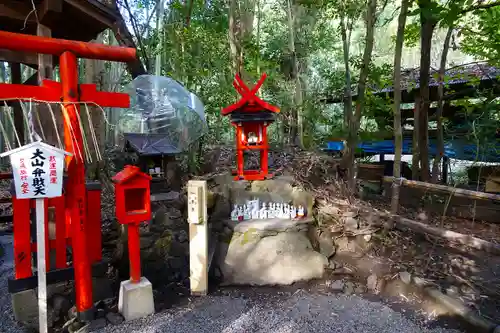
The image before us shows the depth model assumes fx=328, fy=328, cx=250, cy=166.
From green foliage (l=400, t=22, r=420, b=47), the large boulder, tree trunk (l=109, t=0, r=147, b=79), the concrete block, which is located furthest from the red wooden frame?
green foliage (l=400, t=22, r=420, b=47)

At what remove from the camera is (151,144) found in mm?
7824

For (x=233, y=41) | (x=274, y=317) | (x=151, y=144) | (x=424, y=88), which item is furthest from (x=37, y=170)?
(x=424, y=88)

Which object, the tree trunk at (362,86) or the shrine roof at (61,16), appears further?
the tree trunk at (362,86)

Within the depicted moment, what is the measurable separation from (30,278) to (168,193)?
436 cm

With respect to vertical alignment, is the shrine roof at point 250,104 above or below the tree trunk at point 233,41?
below

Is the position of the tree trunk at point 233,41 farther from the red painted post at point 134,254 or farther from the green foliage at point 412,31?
the red painted post at point 134,254

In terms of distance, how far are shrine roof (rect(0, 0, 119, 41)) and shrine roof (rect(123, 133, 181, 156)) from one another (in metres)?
2.90

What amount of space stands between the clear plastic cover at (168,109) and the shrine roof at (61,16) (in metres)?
2.98

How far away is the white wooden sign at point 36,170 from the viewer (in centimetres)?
286

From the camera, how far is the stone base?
12.1 ft

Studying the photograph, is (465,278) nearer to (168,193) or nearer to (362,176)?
(168,193)

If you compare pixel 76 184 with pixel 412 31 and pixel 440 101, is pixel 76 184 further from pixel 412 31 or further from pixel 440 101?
pixel 412 31

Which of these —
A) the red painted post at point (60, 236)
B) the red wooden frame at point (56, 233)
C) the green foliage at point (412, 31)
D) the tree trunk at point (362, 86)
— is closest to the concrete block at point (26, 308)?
the red wooden frame at point (56, 233)

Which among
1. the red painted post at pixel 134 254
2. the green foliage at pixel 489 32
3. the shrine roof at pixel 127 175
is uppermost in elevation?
the green foliage at pixel 489 32
